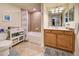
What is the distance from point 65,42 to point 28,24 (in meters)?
1.08

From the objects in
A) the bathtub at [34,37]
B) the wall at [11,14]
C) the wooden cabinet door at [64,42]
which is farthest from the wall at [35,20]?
the wooden cabinet door at [64,42]

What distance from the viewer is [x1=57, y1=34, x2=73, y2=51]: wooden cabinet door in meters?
2.43

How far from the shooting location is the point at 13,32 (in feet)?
7.15

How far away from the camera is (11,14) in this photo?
2.03m

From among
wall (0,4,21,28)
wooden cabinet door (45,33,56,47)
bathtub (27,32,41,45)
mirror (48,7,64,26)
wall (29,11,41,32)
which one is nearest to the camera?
wall (0,4,21,28)

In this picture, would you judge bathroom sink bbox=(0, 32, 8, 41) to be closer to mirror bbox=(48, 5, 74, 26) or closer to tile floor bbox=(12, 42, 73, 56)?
tile floor bbox=(12, 42, 73, 56)

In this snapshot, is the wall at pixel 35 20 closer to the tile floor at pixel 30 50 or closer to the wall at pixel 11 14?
the wall at pixel 11 14

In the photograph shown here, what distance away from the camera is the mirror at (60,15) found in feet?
7.78

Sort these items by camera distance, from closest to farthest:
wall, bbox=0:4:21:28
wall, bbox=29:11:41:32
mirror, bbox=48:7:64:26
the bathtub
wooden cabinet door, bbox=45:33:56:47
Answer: wall, bbox=0:4:21:28 < wall, bbox=29:11:41:32 < the bathtub < mirror, bbox=48:7:64:26 < wooden cabinet door, bbox=45:33:56:47

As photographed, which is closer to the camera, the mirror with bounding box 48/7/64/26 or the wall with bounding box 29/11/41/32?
the wall with bounding box 29/11/41/32

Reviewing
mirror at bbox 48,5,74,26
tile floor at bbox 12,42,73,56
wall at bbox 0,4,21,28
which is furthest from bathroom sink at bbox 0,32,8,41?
mirror at bbox 48,5,74,26

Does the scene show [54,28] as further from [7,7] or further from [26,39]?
[7,7]

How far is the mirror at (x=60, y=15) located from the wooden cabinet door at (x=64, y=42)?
1.15ft

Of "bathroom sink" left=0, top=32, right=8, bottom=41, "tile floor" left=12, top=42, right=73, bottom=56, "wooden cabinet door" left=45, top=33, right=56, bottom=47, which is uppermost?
"bathroom sink" left=0, top=32, right=8, bottom=41
